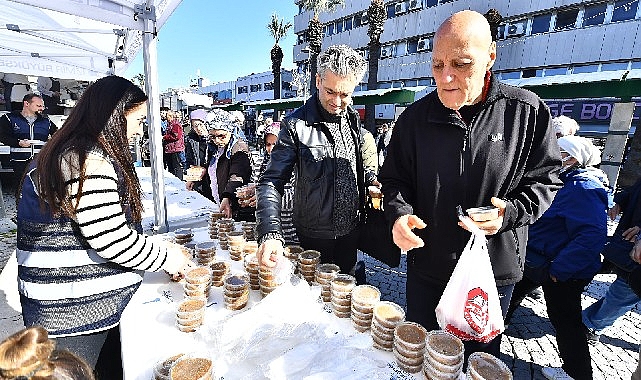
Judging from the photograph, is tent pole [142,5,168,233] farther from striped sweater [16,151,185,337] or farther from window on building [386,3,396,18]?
window on building [386,3,396,18]

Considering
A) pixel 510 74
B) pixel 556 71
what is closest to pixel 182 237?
pixel 556 71

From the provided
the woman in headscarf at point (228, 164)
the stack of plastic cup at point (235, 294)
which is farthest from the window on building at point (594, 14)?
the stack of plastic cup at point (235, 294)

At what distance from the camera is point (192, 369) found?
3.66ft

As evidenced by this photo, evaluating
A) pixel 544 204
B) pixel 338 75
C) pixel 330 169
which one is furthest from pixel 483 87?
pixel 330 169

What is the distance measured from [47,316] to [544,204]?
7.36 ft

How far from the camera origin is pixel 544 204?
1.48 metres

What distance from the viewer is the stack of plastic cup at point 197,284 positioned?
1615 millimetres

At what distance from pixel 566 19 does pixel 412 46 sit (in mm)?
9955

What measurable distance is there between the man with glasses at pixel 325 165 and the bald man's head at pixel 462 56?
60 centimetres

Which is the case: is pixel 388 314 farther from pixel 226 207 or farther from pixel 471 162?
pixel 226 207

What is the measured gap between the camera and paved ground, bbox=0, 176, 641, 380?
2775 millimetres

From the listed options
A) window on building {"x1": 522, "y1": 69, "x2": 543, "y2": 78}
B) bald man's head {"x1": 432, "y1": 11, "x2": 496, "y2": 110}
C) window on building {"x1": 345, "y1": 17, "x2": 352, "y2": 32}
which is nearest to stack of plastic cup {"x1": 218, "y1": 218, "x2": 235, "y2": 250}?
bald man's head {"x1": 432, "y1": 11, "x2": 496, "y2": 110}

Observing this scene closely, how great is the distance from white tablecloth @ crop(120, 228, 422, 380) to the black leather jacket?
1.86 ft

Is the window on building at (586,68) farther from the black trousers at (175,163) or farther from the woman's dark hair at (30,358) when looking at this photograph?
the woman's dark hair at (30,358)
